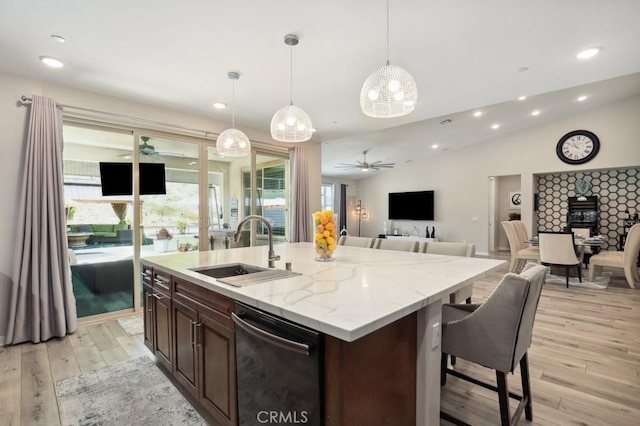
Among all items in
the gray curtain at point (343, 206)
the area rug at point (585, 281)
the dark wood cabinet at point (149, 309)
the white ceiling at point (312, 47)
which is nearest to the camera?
the white ceiling at point (312, 47)

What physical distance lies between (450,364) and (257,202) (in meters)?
3.67

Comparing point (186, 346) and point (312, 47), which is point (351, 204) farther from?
point (186, 346)

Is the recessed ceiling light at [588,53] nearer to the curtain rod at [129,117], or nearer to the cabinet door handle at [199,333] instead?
the cabinet door handle at [199,333]

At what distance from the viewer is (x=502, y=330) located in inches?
61.0

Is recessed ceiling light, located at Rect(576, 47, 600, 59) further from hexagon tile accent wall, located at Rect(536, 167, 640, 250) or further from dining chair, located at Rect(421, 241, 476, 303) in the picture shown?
hexagon tile accent wall, located at Rect(536, 167, 640, 250)

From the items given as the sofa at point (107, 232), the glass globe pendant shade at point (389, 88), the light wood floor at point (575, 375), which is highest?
the glass globe pendant shade at point (389, 88)

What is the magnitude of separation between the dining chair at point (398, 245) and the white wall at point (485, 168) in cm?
652

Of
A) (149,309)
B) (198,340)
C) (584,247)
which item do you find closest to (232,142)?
(149,309)

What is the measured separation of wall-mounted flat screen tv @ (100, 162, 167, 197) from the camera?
12.4ft

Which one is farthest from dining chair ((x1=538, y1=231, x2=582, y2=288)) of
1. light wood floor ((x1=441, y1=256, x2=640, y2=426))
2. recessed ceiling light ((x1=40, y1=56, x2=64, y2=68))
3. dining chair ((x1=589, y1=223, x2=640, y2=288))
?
recessed ceiling light ((x1=40, y1=56, x2=64, y2=68))

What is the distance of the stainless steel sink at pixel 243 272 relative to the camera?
172 cm

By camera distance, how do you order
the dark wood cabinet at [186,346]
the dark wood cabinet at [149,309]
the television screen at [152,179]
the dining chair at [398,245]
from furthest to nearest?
1. the television screen at [152,179]
2. the dining chair at [398,245]
3. the dark wood cabinet at [149,309]
4. the dark wood cabinet at [186,346]

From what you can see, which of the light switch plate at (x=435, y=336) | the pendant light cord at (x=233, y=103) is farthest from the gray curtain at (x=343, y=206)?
the light switch plate at (x=435, y=336)

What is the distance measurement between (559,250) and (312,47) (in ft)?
17.5
